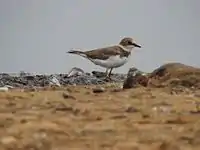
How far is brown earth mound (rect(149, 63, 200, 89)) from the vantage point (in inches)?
189

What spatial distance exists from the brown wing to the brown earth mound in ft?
6.92

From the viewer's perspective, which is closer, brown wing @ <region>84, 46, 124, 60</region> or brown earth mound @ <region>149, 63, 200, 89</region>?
brown earth mound @ <region>149, 63, 200, 89</region>

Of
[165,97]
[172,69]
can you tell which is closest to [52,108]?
[165,97]

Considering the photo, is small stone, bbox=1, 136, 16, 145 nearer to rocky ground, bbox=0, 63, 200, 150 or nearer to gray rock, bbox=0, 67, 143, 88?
rocky ground, bbox=0, 63, 200, 150

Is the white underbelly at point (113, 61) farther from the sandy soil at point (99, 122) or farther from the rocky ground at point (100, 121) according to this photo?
the sandy soil at point (99, 122)

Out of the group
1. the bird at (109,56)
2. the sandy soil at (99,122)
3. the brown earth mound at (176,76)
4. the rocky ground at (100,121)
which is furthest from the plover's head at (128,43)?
the sandy soil at (99,122)

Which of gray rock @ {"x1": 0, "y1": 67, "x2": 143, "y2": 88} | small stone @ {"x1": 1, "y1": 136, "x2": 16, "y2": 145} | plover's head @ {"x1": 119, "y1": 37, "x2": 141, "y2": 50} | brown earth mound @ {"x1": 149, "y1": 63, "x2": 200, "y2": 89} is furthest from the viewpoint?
plover's head @ {"x1": 119, "y1": 37, "x2": 141, "y2": 50}

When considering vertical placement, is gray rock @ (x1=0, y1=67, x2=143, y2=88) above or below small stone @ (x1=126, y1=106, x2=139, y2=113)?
above

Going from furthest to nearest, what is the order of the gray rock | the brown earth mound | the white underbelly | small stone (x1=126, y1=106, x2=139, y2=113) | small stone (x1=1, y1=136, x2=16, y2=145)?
the white underbelly < the gray rock < the brown earth mound < small stone (x1=126, y1=106, x2=139, y2=113) < small stone (x1=1, y1=136, x2=16, y2=145)

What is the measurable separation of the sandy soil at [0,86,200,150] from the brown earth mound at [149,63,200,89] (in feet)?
3.22

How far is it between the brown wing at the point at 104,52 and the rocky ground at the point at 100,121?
3.07m

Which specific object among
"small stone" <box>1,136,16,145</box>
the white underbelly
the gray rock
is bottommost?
"small stone" <box>1,136,16,145</box>

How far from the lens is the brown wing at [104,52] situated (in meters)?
7.32

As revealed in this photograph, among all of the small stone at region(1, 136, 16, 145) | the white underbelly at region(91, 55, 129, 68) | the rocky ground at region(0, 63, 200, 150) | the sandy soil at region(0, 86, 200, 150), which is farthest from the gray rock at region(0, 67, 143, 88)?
the small stone at region(1, 136, 16, 145)
